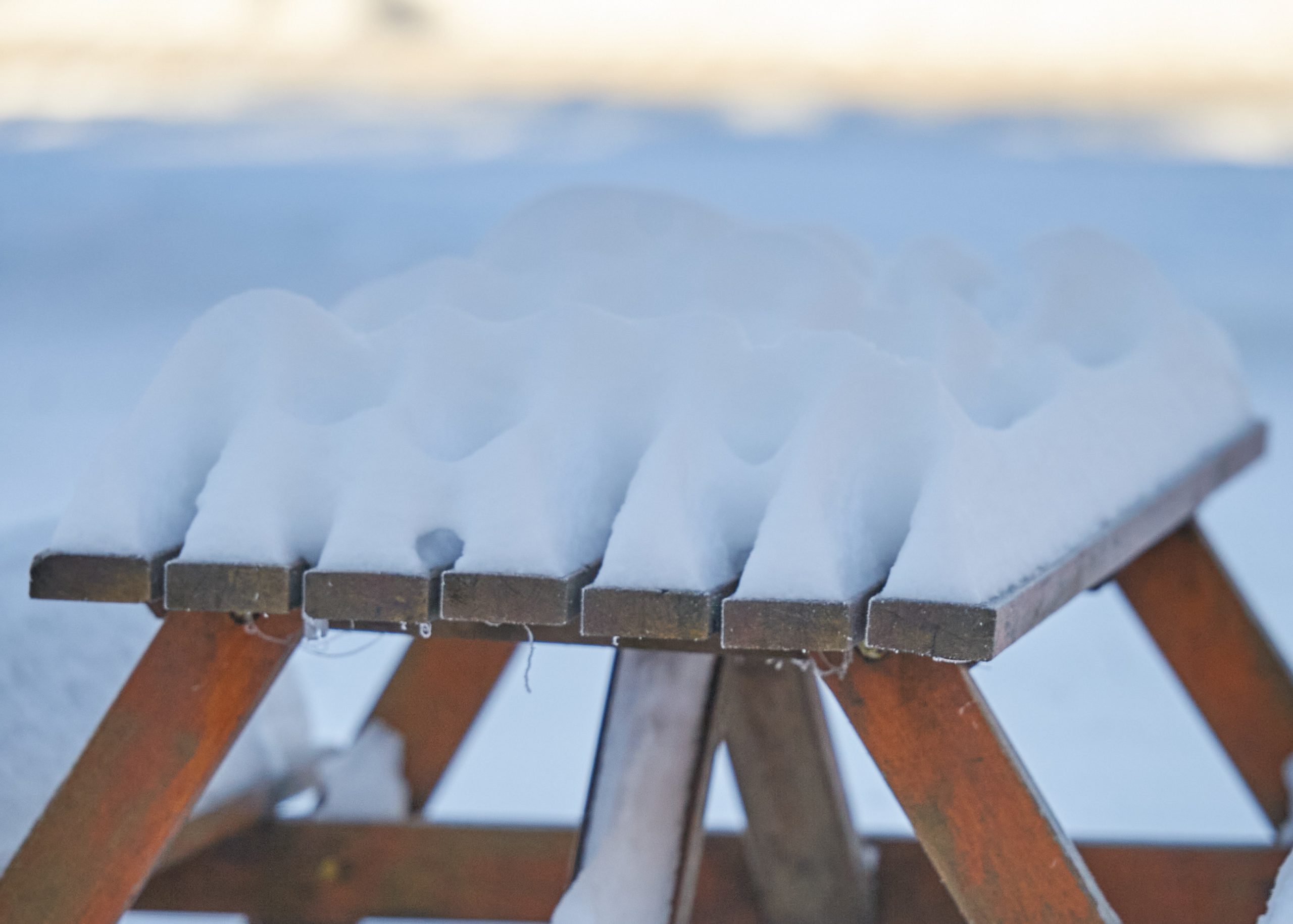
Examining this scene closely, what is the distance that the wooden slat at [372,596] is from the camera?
1185 mm

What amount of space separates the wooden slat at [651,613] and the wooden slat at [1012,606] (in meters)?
0.12

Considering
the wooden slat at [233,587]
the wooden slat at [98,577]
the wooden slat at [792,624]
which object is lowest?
the wooden slat at [792,624]

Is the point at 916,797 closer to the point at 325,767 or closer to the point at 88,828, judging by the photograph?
the point at 88,828

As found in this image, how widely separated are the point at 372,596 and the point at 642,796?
486mm

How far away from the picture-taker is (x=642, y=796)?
5.09 ft

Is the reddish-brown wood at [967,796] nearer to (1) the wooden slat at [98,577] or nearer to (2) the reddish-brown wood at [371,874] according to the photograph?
(1) the wooden slat at [98,577]

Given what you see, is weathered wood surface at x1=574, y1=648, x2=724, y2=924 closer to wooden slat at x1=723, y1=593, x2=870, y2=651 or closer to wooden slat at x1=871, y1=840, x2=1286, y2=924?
wooden slat at x1=723, y1=593, x2=870, y2=651

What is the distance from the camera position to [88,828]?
4.48 feet

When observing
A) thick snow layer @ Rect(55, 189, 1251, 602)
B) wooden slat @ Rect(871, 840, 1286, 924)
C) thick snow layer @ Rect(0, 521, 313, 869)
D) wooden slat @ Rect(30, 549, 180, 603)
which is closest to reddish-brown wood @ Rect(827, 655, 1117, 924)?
thick snow layer @ Rect(55, 189, 1251, 602)

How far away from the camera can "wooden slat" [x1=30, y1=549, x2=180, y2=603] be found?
1243 millimetres

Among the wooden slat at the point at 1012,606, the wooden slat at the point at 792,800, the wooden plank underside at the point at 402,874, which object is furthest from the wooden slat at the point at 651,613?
Result: the wooden plank underside at the point at 402,874

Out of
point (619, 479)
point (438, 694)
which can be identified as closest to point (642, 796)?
point (619, 479)

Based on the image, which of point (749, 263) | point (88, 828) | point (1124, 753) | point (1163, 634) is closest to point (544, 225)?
point (749, 263)

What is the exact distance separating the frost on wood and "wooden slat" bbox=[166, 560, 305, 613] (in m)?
0.43
